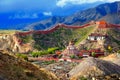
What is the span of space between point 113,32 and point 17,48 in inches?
1712

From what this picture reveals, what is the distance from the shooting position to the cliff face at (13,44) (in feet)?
571

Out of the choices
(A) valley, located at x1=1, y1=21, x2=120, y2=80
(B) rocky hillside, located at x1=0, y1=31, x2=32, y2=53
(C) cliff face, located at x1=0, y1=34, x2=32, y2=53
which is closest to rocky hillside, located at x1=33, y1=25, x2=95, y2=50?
(A) valley, located at x1=1, y1=21, x2=120, y2=80

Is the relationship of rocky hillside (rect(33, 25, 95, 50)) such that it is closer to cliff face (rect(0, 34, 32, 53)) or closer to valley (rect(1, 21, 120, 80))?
valley (rect(1, 21, 120, 80))

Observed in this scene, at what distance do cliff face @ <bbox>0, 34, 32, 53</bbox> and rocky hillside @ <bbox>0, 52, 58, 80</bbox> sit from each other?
148 m

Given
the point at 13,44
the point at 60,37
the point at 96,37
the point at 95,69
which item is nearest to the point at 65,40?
the point at 60,37

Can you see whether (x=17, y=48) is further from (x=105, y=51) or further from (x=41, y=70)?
(x=41, y=70)

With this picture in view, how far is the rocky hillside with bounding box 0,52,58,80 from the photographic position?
20.2 m

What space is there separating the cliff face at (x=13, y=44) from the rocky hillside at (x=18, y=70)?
147880 millimetres

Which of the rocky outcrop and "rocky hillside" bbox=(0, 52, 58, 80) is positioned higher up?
"rocky hillside" bbox=(0, 52, 58, 80)

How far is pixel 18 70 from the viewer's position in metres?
21.1

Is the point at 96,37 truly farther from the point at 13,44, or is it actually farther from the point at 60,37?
the point at 13,44

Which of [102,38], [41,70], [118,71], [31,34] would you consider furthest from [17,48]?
[41,70]

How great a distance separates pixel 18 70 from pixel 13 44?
16402 cm

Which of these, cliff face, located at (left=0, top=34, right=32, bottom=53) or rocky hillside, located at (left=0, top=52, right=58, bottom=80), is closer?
rocky hillside, located at (left=0, top=52, right=58, bottom=80)
